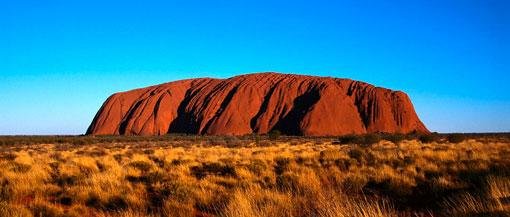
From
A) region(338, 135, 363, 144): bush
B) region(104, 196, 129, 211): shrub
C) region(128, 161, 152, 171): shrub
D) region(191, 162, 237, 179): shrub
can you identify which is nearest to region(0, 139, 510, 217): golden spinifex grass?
region(104, 196, 129, 211): shrub

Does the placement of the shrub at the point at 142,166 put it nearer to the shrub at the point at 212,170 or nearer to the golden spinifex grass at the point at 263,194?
the shrub at the point at 212,170

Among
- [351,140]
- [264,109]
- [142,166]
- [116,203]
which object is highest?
[264,109]

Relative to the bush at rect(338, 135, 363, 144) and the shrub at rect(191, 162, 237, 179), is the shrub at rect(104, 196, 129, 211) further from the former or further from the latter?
the bush at rect(338, 135, 363, 144)

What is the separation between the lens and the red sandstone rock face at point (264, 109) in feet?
275

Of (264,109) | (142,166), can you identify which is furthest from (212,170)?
(264,109)

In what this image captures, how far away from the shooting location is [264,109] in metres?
88.8

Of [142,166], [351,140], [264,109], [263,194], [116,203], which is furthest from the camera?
[264,109]

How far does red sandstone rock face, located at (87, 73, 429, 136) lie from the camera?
3305 inches

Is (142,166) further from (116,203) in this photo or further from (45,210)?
(45,210)

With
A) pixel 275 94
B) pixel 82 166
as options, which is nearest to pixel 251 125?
pixel 275 94

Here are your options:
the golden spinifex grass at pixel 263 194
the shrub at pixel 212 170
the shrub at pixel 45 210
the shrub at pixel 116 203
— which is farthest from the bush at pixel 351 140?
the shrub at pixel 45 210

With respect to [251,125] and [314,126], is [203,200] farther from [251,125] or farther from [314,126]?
Answer: [251,125]

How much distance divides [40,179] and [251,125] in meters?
73.8

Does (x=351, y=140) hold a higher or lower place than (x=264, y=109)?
lower
